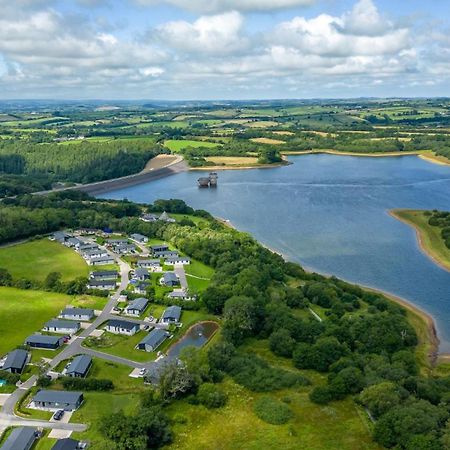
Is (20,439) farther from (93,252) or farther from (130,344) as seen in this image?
(93,252)

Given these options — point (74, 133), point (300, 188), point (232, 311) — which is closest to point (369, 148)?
point (300, 188)

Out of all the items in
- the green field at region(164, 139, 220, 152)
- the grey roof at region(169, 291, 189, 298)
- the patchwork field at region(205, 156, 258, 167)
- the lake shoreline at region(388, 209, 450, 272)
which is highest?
the grey roof at region(169, 291, 189, 298)

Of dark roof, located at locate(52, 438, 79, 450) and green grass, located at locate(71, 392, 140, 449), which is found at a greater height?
dark roof, located at locate(52, 438, 79, 450)

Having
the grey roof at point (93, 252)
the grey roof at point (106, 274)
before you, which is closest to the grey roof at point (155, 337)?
the grey roof at point (106, 274)

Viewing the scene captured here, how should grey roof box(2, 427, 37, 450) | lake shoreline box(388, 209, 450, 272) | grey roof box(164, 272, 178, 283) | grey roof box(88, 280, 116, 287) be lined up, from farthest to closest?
1. lake shoreline box(388, 209, 450, 272)
2. grey roof box(164, 272, 178, 283)
3. grey roof box(88, 280, 116, 287)
4. grey roof box(2, 427, 37, 450)

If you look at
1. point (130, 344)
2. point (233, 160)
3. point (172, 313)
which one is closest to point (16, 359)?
point (130, 344)

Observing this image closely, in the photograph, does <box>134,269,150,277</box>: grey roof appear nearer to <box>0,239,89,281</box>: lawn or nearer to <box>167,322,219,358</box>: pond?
<box>0,239,89,281</box>: lawn

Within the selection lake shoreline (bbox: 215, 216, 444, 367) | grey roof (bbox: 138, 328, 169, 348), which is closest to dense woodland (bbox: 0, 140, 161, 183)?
lake shoreline (bbox: 215, 216, 444, 367)
